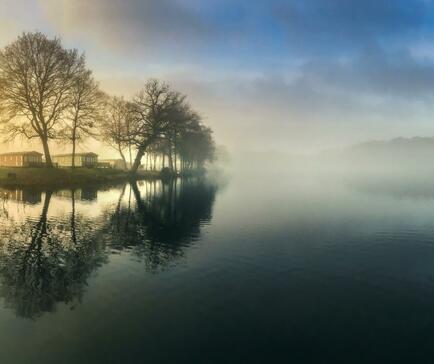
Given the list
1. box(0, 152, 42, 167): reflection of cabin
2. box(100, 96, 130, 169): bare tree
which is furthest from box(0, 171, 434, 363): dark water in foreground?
box(0, 152, 42, 167): reflection of cabin

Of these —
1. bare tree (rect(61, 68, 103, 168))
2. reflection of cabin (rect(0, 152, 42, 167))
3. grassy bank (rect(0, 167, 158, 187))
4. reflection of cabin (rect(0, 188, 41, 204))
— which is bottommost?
reflection of cabin (rect(0, 188, 41, 204))

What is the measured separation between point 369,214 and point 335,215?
4.73 meters

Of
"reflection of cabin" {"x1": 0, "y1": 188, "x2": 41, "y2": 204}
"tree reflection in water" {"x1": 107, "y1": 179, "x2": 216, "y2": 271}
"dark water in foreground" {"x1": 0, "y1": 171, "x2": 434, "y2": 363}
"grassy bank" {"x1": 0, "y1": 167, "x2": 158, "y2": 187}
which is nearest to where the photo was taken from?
"dark water in foreground" {"x1": 0, "y1": 171, "x2": 434, "y2": 363}

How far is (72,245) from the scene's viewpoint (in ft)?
79.6

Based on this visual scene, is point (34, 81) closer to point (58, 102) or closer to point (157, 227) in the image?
point (58, 102)

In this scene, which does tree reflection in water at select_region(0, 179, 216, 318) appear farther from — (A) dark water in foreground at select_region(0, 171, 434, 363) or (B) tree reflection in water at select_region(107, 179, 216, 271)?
(A) dark water in foreground at select_region(0, 171, 434, 363)

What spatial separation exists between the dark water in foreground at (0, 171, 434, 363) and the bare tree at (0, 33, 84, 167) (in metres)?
43.5

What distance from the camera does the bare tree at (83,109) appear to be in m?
76.2

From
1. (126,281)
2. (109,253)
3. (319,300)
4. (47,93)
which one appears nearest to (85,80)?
(47,93)

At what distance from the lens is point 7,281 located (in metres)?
17.4

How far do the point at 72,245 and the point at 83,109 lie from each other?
61.2 meters

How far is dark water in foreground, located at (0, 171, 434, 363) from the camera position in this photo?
11938 millimetres

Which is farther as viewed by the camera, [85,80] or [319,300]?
[85,80]

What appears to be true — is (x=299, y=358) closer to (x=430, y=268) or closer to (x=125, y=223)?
(x=430, y=268)
